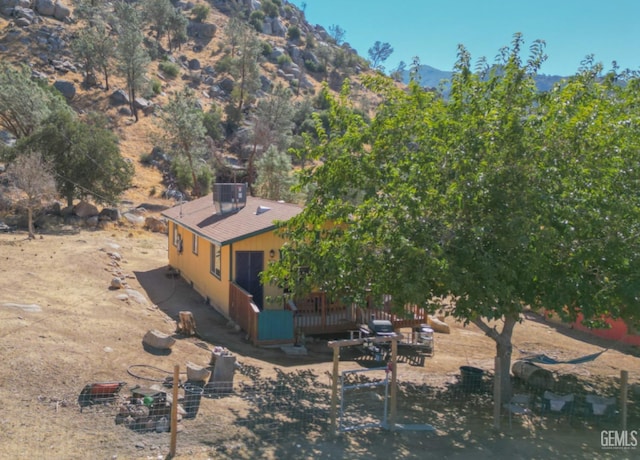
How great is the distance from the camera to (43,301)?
13633 millimetres

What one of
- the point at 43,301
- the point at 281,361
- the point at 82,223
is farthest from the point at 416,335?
the point at 82,223

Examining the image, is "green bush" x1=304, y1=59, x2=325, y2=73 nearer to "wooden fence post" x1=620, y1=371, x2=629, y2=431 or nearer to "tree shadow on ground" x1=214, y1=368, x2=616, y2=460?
"tree shadow on ground" x1=214, y1=368, x2=616, y2=460

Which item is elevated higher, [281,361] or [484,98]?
[484,98]

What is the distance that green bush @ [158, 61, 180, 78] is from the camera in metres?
66.2

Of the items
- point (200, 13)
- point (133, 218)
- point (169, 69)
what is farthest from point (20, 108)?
point (200, 13)

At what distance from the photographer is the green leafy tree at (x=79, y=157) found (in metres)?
30.4

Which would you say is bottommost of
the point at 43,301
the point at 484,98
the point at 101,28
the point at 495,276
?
the point at 43,301

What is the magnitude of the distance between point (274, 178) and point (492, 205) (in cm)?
2977

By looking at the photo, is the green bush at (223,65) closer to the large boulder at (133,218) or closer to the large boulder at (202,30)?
the large boulder at (202,30)

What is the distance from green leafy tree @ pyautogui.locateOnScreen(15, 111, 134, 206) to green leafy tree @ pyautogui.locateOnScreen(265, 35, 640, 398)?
25.1 m

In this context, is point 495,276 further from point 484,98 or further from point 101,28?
point 101,28

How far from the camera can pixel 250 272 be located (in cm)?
1565

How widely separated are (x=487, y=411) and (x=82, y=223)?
26.9 meters

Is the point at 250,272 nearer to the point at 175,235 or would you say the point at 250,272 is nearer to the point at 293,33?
the point at 175,235
